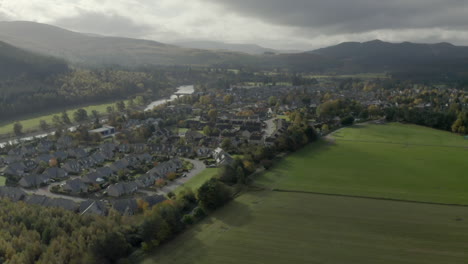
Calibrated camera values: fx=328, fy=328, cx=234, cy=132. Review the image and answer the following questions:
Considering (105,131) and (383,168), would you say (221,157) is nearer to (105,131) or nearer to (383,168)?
(383,168)

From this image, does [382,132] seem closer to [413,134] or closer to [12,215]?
[413,134]

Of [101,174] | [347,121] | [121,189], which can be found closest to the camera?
[121,189]

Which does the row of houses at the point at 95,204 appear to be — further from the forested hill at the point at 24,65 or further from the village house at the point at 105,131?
the forested hill at the point at 24,65

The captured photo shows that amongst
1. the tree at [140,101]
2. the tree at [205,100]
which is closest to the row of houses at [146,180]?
the tree at [205,100]

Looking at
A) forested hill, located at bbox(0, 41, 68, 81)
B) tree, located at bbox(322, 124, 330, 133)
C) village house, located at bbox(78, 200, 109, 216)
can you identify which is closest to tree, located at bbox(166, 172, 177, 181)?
village house, located at bbox(78, 200, 109, 216)

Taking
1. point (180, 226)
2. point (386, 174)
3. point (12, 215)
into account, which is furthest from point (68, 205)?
point (386, 174)

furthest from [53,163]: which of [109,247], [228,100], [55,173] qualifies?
[228,100]
